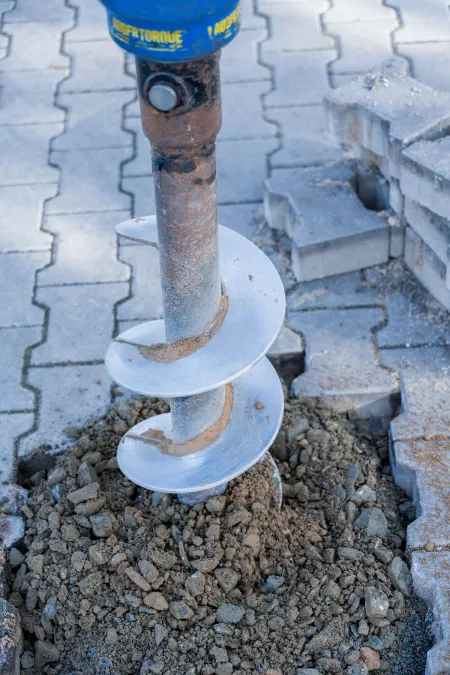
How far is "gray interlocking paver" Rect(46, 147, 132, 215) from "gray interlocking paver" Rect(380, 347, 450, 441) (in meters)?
1.65

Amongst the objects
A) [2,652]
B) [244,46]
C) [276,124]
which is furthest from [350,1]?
[2,652]

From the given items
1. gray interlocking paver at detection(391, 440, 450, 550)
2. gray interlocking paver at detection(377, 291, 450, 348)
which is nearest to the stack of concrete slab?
gray interlocking paver at detection(377, 291, 450, 348)

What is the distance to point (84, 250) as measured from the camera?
4.28m

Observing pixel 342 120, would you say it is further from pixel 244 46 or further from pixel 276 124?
pixel 244 46

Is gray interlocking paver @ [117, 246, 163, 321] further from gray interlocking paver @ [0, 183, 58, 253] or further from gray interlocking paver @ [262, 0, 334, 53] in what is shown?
gray interlocking paver @ [262, 0, 334, 53]

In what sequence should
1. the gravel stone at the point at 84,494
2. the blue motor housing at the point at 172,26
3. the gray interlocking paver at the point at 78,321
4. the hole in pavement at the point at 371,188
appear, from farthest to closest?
the hole in pavement at the point at 371,188
the gray interlocking paver at the point at 78,321
the gravel stone at the point at 84,494
the blue motor housing at the point at 172,26

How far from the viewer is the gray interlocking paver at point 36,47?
17.8 ft

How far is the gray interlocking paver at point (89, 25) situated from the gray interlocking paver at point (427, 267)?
103 inches

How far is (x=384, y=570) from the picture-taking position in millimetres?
2891

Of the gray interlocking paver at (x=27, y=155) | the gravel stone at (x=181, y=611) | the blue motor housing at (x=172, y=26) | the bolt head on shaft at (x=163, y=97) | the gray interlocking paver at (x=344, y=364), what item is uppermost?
the blue motor housing at (x=172, y=26)

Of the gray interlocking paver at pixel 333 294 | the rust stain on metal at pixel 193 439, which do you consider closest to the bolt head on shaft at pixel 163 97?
the rust stain on metal at pixel 193 439

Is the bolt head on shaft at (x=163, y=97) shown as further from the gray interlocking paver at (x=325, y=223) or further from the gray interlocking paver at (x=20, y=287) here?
the gray interlocking paver at (x=20, y=287)

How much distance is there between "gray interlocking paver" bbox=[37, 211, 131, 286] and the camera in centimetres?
415

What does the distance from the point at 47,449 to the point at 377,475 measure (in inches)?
49.0
